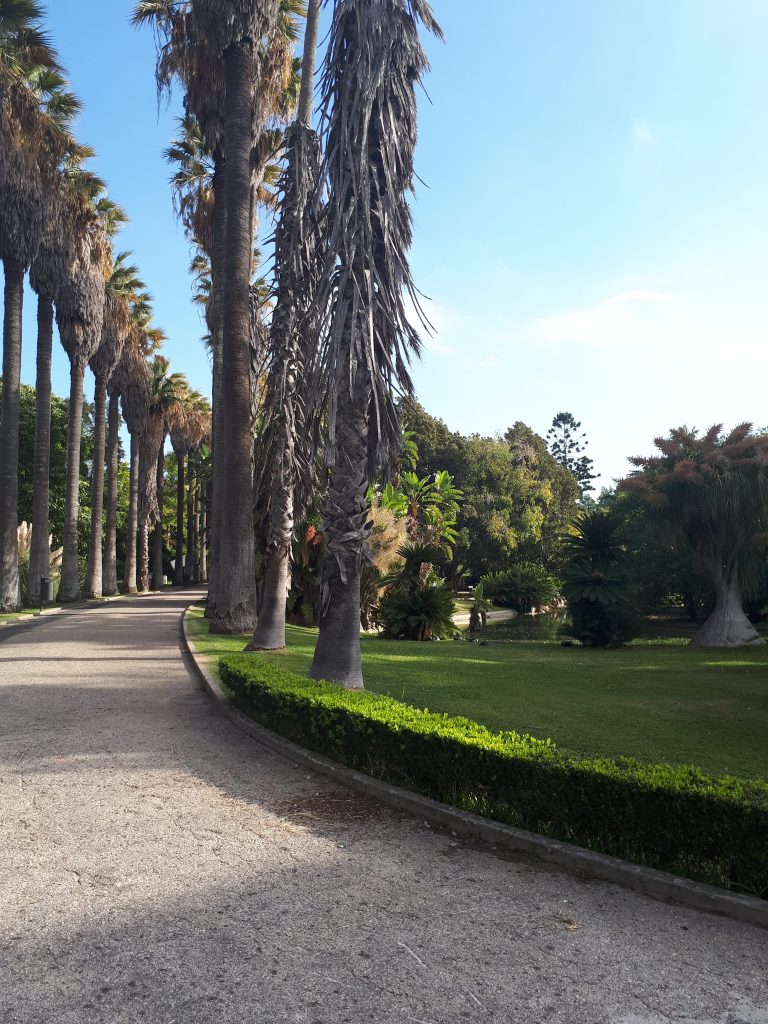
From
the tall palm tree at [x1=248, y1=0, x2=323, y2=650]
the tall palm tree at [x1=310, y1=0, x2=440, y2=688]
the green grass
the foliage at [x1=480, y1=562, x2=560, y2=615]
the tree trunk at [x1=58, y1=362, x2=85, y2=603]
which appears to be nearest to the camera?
the green grass

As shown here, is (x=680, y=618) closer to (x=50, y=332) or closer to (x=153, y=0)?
(x=50, y=332)

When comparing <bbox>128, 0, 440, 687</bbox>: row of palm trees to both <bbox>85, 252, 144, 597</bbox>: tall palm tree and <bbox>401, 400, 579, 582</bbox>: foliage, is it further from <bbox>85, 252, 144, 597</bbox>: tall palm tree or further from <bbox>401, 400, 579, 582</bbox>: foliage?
<bbox>401, 400, 579, 582</bbox>: foliage

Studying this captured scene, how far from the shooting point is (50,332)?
29.5m

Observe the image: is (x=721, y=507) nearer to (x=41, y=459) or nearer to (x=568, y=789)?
(x=568, y=789)

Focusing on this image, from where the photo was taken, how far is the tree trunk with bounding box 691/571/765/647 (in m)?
20.3

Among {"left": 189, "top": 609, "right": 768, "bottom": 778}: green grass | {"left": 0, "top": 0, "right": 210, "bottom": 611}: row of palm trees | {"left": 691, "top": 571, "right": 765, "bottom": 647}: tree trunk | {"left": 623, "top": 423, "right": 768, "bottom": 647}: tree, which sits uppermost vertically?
{"left": 0, "top": 0, "right": 210, "bottom": 611}: row of palm trees

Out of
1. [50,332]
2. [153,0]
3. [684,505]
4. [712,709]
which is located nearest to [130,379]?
[50,332]

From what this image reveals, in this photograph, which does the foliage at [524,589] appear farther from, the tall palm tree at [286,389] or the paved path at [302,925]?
the paved path at [302,925]

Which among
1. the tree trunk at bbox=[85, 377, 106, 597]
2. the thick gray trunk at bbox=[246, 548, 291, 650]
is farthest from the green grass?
the tree trunk at bbox=[85, 377, 106, 597]

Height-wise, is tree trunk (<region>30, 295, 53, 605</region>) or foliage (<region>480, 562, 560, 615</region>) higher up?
tree trunk (<region>30, 295, 53, 605</region>)

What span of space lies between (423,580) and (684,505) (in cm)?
810

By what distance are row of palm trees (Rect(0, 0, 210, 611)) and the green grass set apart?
1394 centimetres

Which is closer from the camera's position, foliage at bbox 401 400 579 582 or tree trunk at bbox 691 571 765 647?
tree trunk at bbox 691 571 765 647

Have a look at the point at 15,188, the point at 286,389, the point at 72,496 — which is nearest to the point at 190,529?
the point at 72,496
